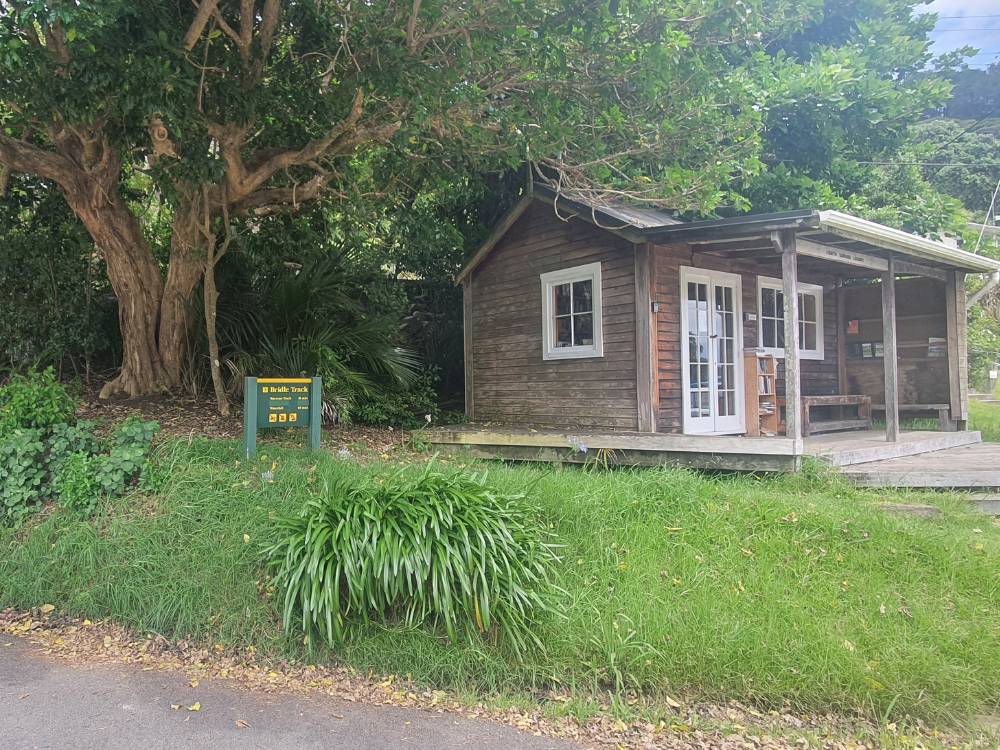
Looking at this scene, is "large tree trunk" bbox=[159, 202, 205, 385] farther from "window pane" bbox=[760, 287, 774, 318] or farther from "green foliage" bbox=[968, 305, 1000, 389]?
"green foliage" bbox=[968, 305, 1000, 389]

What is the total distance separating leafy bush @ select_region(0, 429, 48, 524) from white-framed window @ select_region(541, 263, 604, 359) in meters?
5.65

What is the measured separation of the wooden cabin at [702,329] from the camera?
7.50 m

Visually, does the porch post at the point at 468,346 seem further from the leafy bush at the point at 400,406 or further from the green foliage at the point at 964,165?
the green foliage at the point at 964,165

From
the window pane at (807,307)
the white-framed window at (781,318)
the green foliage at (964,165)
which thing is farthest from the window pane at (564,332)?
the green foliage at (964,165)

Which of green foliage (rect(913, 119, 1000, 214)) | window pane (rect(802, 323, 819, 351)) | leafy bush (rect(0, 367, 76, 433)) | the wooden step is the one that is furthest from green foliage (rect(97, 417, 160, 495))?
green foliage (rect(913, 119, 1000, 214))

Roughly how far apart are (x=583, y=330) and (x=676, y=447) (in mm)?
2355

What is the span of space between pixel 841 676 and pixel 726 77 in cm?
690

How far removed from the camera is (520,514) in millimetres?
4547

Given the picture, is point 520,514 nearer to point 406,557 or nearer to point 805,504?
point 406,557

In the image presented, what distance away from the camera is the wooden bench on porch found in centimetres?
889

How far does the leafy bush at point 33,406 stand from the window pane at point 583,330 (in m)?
5.56

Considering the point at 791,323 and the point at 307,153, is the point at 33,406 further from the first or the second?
the point at 791,323

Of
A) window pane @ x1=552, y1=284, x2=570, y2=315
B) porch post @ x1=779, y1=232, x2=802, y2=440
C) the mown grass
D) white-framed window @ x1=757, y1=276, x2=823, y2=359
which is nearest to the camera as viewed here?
the mown grass

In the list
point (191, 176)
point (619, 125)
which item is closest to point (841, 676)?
point (619, 125)
